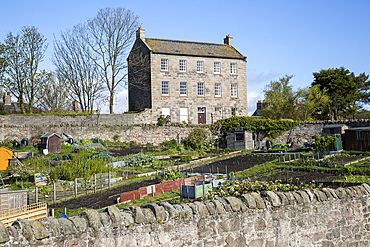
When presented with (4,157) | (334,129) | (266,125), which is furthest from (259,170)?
(4,157)

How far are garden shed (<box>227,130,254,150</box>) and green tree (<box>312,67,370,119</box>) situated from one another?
18481 millimetres

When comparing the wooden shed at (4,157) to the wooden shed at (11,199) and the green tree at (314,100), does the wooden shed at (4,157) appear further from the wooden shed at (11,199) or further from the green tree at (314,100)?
the green tree at (314,100)

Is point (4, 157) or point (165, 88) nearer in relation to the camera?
point (4, 157)

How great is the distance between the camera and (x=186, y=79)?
38938 mm

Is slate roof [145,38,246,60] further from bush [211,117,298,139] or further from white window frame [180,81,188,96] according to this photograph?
bush [211,117,298,139]

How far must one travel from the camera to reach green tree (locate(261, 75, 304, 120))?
42.9m

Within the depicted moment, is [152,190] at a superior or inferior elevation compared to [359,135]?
inferior

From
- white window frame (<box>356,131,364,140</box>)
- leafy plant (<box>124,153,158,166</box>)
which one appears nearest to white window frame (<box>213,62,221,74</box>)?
white window frame (<box>356,131,364,140</box>)

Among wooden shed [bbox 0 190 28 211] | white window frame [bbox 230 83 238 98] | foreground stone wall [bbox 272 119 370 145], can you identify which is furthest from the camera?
white window frame [bbox 230 83 238 98]

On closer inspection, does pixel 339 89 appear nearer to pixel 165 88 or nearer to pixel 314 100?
pixel 314 100

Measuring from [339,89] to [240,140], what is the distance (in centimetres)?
2168

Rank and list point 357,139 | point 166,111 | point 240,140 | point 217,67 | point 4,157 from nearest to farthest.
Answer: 1. point 4,157
2. point 357,139
3. point 240,140
4. point 166,111
5. point 217,67

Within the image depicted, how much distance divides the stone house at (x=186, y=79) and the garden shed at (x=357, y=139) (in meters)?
14.7

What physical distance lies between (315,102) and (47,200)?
38.4 metres
